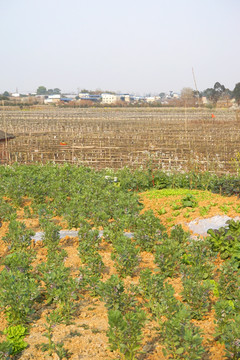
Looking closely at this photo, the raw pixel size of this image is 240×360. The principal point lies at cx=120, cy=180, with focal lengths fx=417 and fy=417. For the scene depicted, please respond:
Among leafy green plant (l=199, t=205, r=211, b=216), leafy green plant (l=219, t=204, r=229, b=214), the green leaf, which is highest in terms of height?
leafy green plant (l=219, t=204, r=229, b=214)

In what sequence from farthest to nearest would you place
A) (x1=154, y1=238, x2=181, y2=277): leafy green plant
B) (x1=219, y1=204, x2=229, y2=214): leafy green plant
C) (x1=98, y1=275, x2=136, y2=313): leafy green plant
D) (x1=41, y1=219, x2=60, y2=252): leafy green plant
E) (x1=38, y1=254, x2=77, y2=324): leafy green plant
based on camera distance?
(x1=219, y1=204, x2=229, y2=214): leafy green plant → (x1=41, y1=219, x2=60, y2=252): leafy green plant → (x1=154, y1=238, x2=181, y2=277): leafy green plant → (x1=38, y1=254, x2=77, y2=324): leafy green plant → (x1=98, y1=275, x2=136, y2=313): leafy green plant

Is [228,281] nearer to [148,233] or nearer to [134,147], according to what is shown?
[148,233]

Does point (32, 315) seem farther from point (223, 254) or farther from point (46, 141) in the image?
point (46, 141)

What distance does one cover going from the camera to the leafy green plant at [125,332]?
3076 mm

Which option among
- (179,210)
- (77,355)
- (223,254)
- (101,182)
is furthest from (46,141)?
(77,355)

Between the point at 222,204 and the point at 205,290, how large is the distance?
3260mm

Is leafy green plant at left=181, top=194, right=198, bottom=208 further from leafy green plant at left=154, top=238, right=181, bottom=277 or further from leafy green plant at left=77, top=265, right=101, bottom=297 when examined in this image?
leafy green plant at left=77, top=265, right=101, bottom=297

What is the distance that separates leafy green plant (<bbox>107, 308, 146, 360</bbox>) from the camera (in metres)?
3.08

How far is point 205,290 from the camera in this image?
3936 mm

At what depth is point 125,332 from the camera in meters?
3.15

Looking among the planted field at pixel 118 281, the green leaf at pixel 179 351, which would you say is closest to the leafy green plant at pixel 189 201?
the planted field at pixel 118 281

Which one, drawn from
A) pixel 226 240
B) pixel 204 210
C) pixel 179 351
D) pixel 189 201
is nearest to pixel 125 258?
pixel 226 240

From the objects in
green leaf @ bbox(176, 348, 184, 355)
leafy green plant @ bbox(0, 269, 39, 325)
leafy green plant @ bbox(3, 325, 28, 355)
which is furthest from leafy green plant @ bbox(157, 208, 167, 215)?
green leaf @ bbox(176, 348, 184, 355)

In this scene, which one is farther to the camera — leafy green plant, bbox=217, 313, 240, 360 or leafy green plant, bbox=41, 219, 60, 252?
leafy green plant, bbox=41, 219, 60, 252
